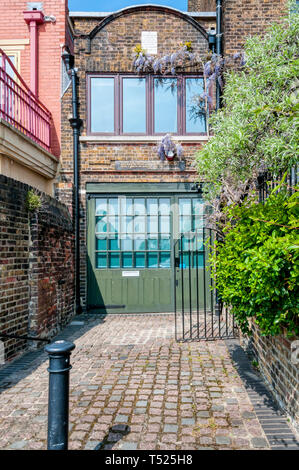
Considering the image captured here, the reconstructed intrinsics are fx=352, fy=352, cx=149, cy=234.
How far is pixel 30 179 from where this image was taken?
24.2ft

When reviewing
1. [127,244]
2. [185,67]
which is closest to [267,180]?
[127,244]

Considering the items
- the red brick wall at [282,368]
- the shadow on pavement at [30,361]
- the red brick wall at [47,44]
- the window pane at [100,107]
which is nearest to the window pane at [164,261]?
the shadow on pavement at [30,361]

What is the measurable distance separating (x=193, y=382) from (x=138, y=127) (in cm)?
616

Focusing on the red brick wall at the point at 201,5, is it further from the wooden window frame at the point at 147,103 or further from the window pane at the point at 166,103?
the window pane at the point at 166,103

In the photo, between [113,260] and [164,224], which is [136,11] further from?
[113,260]

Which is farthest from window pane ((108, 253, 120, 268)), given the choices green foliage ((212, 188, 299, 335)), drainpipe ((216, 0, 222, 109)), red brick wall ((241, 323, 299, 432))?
green foliage ((212, 188, 299, 335))

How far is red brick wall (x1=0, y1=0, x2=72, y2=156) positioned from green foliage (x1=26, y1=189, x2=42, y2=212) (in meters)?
3.16

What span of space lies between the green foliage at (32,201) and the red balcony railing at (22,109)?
1.59 metres

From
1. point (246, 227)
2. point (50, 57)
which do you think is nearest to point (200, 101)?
point (50, 57)

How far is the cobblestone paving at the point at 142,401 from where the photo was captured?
2787 millimetres

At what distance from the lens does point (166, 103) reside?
845 centimetres

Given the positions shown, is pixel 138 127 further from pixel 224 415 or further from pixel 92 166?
pixel 224 415

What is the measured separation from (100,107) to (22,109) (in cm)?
207

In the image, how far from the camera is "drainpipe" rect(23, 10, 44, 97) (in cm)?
828
